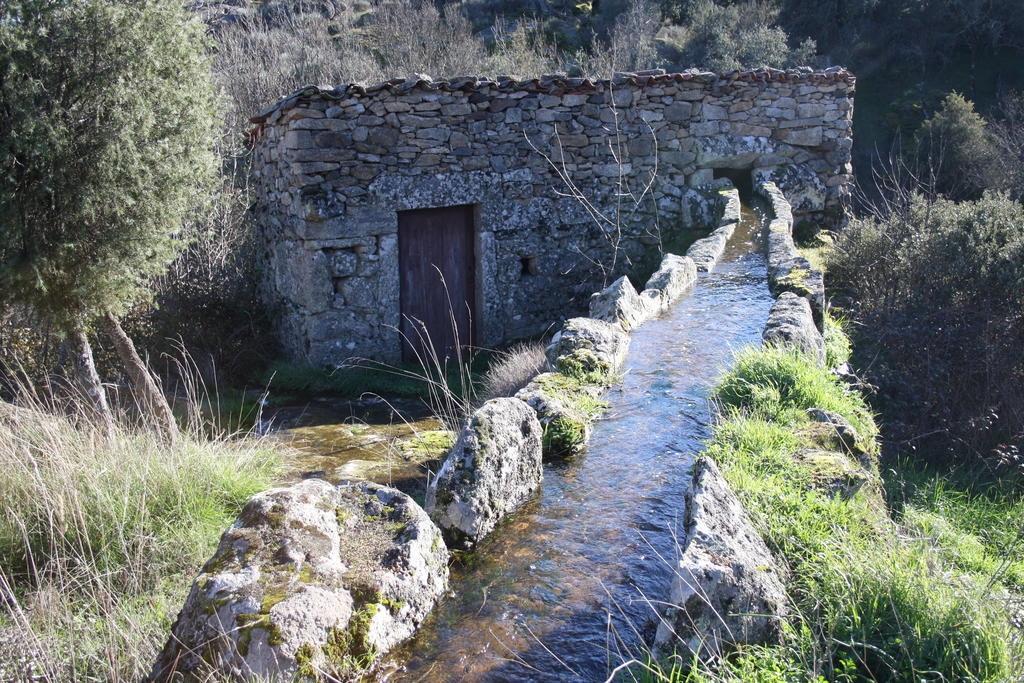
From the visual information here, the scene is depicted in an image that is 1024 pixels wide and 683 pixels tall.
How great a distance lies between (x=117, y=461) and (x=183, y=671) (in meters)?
1.95

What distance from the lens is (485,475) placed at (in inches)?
144

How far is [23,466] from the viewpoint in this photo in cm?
384

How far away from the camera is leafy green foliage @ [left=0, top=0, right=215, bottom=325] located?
5.30 m

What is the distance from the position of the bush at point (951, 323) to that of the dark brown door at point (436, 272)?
16.4 feet

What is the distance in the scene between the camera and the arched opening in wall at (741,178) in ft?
39.0

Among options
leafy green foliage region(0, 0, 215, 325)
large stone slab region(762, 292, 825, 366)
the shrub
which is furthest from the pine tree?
large stone slab region(762, 292, 825, 366)

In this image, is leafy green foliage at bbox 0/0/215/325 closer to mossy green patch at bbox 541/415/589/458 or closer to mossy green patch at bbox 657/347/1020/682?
mossy green patch at bbox 541/415/589/458

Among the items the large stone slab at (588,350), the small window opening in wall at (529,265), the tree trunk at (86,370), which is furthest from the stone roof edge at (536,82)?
the large stone slab at (588,350)

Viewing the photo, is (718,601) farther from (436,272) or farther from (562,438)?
(436,272)

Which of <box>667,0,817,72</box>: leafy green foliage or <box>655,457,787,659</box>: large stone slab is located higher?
<box>667,0,817,72</box>: leafy green foliage

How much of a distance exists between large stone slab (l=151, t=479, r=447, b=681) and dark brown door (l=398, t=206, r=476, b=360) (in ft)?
22.3

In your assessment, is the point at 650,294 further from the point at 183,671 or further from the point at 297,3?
the point at 297,3

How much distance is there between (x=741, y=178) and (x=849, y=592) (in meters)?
10.4

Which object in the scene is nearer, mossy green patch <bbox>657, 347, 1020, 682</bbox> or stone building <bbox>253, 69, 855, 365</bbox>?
mossy green patch <bbox>657, 347, 1020, 682</bbox>
